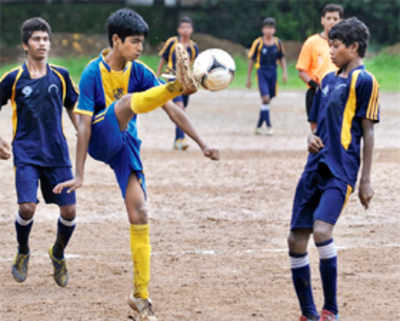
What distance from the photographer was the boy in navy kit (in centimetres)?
477

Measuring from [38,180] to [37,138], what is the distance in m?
0.33

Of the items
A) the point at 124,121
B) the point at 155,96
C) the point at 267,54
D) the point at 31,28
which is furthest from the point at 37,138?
the point at 267,54

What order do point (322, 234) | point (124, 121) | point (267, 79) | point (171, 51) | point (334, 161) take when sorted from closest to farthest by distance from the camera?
point (322, 234), point (334, 161), point (124, 121), point (171, 51), point (267, 79)

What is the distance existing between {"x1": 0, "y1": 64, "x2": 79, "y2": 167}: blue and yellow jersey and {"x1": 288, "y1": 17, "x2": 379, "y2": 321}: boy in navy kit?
2.08 metres

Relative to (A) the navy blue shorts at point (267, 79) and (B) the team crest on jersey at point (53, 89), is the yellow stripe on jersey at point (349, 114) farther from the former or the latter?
(A) the navy blue shorts at point (267, 79)

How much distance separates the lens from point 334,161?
4816mm

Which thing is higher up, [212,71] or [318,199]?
[212,71]

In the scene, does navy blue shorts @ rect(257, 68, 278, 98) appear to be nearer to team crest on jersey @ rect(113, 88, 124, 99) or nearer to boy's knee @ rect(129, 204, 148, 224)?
team crest on jersey @ rect(113, 88, 124, 99)

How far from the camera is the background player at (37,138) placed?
5949mm

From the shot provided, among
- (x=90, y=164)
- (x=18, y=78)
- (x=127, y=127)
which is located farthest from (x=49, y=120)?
(x=90, y=164)

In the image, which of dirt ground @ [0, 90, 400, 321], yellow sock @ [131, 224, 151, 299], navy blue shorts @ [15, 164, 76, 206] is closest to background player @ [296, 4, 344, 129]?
dirt ground @ [0, 90, 400, 321]

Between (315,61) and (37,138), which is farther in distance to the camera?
(315,61)

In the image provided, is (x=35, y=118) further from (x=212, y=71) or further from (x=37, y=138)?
(x=212, y=71)

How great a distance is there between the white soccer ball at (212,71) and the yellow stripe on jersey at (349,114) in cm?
76
